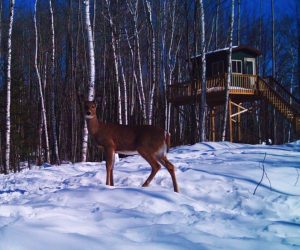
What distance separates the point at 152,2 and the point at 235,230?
2782 cm

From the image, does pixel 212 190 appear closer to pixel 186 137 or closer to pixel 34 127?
pixel 186 137

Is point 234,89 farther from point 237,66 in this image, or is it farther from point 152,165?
point 152,165

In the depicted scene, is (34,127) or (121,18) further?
(34,127)

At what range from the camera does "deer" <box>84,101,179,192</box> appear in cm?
809

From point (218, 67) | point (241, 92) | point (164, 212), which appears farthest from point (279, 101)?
point (164, 212)

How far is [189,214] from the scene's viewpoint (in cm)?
541

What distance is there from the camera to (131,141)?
8.27 meters

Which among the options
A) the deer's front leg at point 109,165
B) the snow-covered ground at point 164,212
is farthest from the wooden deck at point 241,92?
the deer's front leg at point 109,165

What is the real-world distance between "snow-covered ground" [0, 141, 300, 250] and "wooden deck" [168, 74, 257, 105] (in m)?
15.9

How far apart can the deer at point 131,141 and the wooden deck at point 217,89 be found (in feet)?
55.4

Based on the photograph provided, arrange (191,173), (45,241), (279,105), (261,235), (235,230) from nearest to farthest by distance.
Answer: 1. (45,241)
2. (261,235)
3. (235,230)
4. (191,173)
5. (279,105)

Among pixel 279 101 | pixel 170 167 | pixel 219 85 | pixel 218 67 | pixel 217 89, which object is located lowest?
pixel 170 167

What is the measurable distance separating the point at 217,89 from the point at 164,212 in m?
20.7

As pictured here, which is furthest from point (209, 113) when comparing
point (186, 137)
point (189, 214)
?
point (189, 214)
